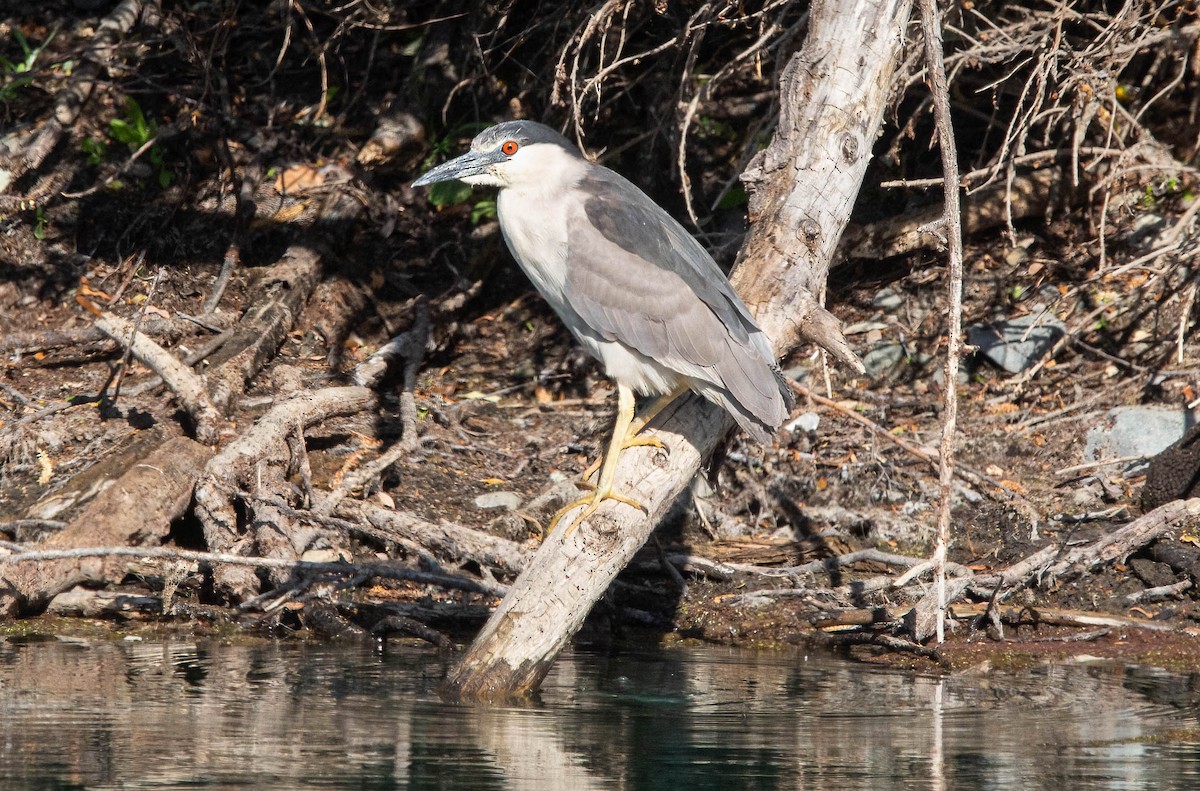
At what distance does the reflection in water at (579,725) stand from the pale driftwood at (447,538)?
618 mm

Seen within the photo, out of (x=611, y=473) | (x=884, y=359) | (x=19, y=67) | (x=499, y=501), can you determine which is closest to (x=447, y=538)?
(x=499, y=501)

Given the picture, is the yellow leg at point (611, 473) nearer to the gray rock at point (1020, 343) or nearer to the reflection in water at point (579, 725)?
the reflection in water at point (579, 725)

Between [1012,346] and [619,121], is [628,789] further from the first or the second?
[619,121]

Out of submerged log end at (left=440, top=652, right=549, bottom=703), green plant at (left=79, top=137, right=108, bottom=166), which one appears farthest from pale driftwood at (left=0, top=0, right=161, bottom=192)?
submerged log end at (left=440, top=652, right=549, bottom=703)

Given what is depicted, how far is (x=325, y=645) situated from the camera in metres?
4.92

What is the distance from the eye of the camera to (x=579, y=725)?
12.5 ft

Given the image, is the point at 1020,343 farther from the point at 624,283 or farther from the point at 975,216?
the point at 624,283

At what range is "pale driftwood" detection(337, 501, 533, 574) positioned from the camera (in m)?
5.30

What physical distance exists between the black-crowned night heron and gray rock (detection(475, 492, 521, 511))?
4.74 ft

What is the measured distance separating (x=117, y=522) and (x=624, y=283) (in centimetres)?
233

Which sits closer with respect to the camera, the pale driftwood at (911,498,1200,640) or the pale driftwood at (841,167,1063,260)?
the pale driftwood at (911,498,1200,640)

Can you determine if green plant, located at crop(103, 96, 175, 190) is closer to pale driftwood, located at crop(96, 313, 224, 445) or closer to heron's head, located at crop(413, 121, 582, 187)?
pale driftwood, located at crop(96, 313, 224, 445)

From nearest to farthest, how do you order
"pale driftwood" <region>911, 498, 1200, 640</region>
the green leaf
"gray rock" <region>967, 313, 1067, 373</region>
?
"pale driftwood" <region>911, 498, 1200, 640</region> → "gray rock" <region>967, 313, 1067, 373</region> → the green leaf

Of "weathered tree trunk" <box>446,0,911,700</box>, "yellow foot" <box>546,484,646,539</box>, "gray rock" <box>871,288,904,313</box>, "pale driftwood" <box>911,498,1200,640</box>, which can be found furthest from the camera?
"gray rock" <box>871,288,904,313</box>
